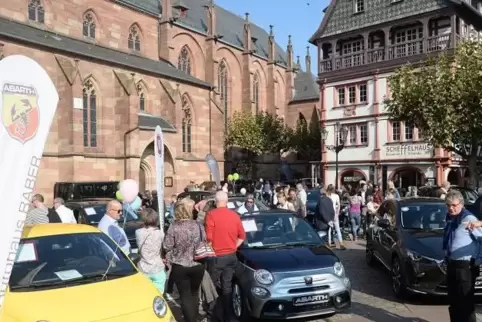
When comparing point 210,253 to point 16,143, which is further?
point 210,253

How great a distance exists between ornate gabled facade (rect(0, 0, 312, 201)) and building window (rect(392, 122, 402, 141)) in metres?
12.5

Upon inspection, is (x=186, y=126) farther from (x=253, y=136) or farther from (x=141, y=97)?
(x=253, y=136)

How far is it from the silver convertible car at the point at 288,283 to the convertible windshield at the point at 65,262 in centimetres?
200

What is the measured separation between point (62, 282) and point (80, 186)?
18843 millimetres

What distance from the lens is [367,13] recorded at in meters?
35.5

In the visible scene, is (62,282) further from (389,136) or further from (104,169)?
(389,136)

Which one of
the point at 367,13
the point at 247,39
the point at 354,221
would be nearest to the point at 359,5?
the point at 367,13

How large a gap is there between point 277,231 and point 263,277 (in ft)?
4.49

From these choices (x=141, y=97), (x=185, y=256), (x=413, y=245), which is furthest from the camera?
(x=141, y=97)

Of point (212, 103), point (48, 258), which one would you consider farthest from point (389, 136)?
point (48, 258)

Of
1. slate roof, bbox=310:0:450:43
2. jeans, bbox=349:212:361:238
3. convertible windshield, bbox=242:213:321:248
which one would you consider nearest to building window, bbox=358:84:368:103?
slate roof, bbox=310:0:450:43

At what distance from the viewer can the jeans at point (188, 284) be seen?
20.3 ft

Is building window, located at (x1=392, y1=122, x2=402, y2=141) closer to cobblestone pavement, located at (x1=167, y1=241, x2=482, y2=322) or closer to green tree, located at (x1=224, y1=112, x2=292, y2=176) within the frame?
green tree, located at (x1=224, y1=112, x2=292, y2=176)

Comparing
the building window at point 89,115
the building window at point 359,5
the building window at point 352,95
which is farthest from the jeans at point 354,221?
the building window at point 359,5
